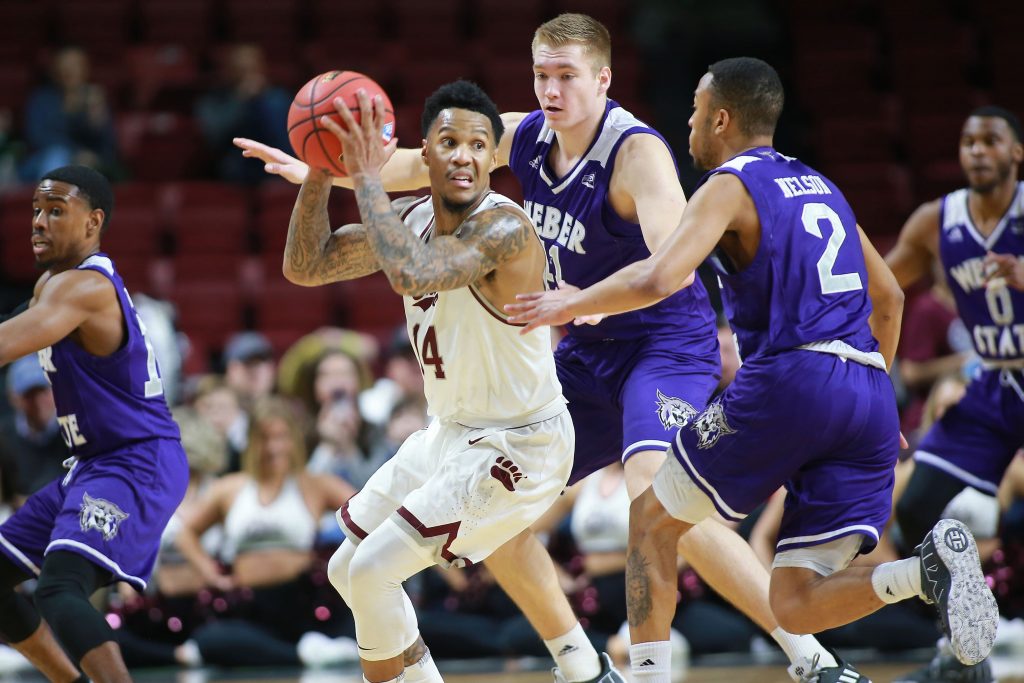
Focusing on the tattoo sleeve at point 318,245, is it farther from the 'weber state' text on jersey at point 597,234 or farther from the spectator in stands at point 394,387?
the spectator in stands at point 394,387

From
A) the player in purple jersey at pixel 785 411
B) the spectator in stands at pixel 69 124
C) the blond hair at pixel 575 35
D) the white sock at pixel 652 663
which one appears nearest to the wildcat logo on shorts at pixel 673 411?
the player in purple jersey at pixel 785 411

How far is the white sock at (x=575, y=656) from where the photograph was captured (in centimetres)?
489

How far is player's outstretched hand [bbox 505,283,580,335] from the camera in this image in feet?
13.4

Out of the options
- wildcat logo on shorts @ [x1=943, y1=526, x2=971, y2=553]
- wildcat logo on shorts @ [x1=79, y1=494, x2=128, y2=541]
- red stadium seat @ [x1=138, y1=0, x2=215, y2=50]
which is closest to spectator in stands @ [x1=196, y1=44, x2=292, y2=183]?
red stadium seat @ [x1=138, y1=0, x2=215, y2=50]

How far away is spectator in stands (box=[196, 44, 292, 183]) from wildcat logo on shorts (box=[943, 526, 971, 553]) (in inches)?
317

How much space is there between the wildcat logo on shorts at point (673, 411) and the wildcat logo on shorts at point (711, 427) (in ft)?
1.42

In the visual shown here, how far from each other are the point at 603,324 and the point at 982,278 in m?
2.05

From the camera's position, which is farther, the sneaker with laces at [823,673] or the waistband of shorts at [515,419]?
the sneaker with laces at [823,673]

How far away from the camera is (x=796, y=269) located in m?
4.29

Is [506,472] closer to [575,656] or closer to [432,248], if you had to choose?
[432,248]

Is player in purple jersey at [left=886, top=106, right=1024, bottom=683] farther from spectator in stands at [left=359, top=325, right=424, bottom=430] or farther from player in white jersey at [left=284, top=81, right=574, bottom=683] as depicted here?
spectator in stands at [left=359, top=325, right=424, bottom=430]

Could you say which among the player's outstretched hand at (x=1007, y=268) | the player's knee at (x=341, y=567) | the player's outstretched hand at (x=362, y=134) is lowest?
the player's knee at (x=341, y=567)

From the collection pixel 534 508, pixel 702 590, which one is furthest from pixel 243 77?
pixel 534 508

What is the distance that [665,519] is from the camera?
448 centimetres
